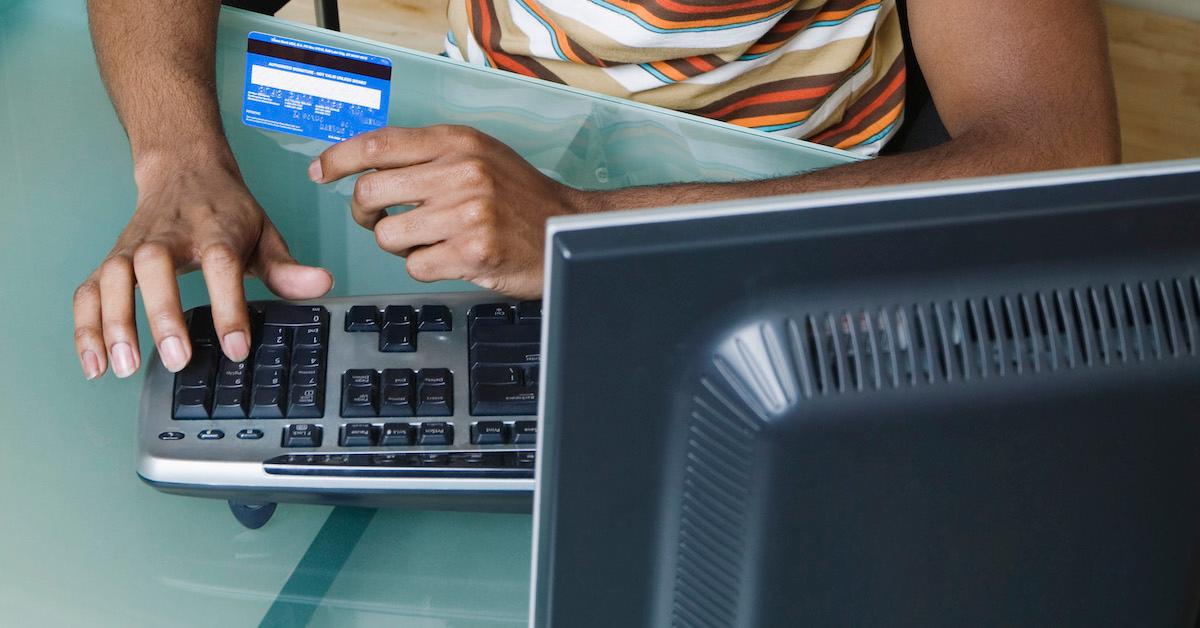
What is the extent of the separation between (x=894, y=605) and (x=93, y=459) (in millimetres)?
504

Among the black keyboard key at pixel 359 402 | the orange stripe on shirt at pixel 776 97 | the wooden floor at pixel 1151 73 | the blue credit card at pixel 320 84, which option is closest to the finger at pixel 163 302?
the black keyboard key at pixel 359 402

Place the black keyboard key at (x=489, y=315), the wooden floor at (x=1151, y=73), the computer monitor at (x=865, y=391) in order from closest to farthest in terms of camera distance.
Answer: the computer monitor at (x=865, y=391)
the black keyboard key at (x=489, y=315)
the wooden floor at (x=1151, y=73)

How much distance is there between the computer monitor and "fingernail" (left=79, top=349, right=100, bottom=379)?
43 centimetres

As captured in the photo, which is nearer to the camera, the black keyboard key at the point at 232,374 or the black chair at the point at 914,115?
the black keyboard key at the point at 232,374

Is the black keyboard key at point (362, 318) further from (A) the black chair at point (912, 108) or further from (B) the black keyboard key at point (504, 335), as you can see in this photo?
(A) the black chair at point (912, 108)

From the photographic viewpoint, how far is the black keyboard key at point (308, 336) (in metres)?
0.66

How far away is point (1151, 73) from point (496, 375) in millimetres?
2336

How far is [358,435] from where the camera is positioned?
1.98ft

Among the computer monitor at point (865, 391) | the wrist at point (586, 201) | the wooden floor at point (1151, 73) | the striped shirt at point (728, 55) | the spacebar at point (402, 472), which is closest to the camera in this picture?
the computer monitor at point (865, 391)

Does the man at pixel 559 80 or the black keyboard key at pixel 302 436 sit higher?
the man at pixel 559 80

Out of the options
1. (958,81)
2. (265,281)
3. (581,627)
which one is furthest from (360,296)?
(958,81)

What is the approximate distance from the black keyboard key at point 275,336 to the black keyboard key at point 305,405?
2.1 inches

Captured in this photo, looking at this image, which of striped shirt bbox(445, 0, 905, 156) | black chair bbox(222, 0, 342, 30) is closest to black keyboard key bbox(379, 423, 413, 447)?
striped shirt bbox(445, 0, 905, 156)

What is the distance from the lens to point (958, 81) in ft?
3.32
